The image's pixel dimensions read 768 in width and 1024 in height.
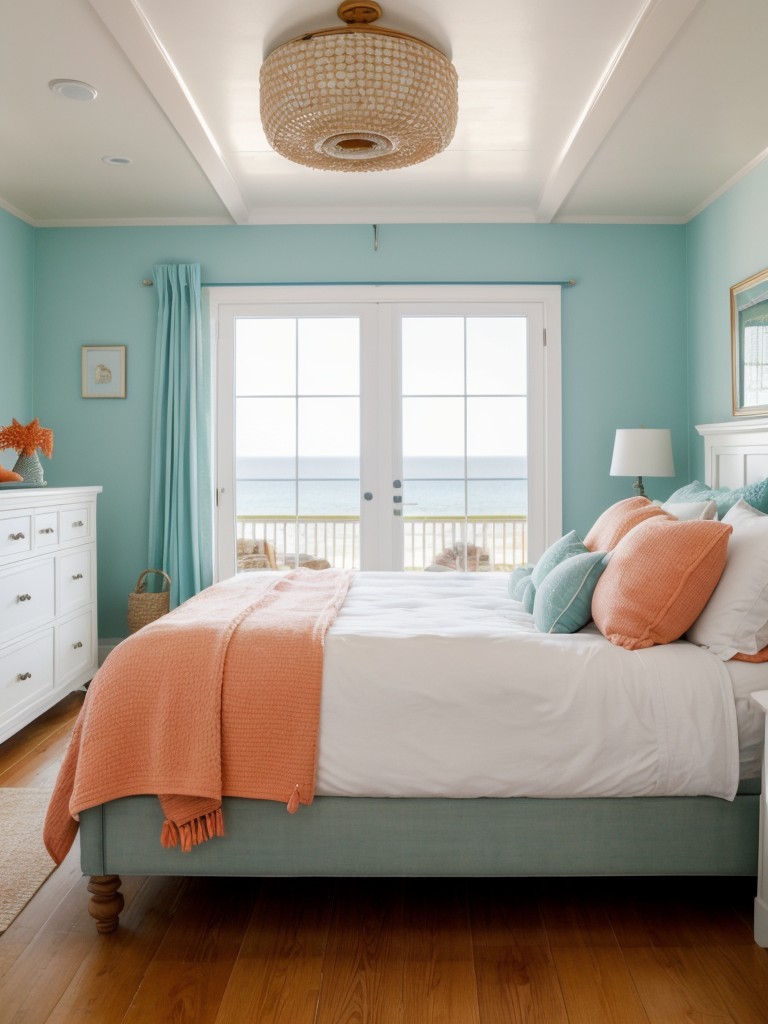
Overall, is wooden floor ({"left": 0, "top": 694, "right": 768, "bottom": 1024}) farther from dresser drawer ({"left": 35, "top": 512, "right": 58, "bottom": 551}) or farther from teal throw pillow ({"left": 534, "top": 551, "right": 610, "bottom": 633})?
dresser drawer ({"left": 35, "top": 512, "right": 58, "bottom": 551})

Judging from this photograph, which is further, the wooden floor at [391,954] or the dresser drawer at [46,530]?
the dresser drawer at [46,530]

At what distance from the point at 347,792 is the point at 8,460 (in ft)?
10.8

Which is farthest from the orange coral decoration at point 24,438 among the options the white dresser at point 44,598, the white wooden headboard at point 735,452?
the white wooden headboard at point 735,452

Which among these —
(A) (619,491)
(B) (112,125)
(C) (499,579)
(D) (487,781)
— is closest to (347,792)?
(D) (487,781)

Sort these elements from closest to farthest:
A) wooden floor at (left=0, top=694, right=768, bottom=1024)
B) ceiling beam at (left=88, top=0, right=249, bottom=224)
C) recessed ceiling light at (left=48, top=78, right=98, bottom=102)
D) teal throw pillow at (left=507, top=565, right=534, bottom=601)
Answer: wooden floor at (left=0, top=694, right=768, bottom=1024) → ceiling beam at (left=88, top=0, right=249, bottom=224) → teal throw pillow at (left=507, top=565, right=534, bottom=601) → recessed ceiling light at (left=48, top=78, right=98, bottom=102)

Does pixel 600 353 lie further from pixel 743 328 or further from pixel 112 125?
pixel 112 125

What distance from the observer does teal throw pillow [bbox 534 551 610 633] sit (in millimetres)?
2262

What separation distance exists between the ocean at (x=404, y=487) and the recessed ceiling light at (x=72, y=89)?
2139 mm

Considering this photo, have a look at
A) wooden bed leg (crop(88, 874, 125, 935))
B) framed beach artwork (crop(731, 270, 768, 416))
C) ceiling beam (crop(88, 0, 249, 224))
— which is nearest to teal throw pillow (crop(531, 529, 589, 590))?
wooden bed leg (crop(88, 874, 125, 935))

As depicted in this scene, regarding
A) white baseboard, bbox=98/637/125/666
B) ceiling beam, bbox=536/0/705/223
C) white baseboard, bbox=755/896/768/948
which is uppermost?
ceiling beam, bbox=536/0/705/223

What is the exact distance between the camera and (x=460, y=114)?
11.0 feet

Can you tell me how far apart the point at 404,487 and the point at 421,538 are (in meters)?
0.32

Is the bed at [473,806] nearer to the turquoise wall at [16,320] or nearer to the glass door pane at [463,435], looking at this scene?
the glass door pane at [463,435]

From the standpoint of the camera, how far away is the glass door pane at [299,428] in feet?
15.6
